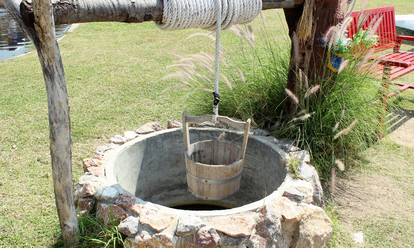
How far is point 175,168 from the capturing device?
11.1 feet

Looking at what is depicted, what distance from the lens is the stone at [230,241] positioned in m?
2.00

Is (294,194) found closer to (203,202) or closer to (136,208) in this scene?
(136,208)

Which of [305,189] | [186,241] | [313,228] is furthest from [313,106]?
[186,241]

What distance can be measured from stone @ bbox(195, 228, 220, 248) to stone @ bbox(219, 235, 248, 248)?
0.11ft

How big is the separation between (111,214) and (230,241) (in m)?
0.81

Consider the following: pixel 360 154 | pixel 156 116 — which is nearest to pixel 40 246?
pixel 156 116

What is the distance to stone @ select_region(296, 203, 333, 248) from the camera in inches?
89.9

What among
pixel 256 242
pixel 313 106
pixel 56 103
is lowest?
pixel 256 242

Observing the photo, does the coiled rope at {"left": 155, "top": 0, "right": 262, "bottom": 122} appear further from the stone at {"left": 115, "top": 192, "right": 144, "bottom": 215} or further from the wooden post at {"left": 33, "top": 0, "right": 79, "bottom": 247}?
the stone at {"left": 115, "top": 192, "right": 144, "bottom": 215}

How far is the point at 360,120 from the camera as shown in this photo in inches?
133

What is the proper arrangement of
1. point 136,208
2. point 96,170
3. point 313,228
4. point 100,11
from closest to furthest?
1. point 100,11
2. point 136,208
3. point 313,228
4. point 96,170

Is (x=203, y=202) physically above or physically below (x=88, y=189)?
below

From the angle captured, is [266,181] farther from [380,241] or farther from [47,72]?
[47,72]

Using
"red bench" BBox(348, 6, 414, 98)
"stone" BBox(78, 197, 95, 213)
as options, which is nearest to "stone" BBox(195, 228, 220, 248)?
"stone" BBox(78, 197, 95, 213)
